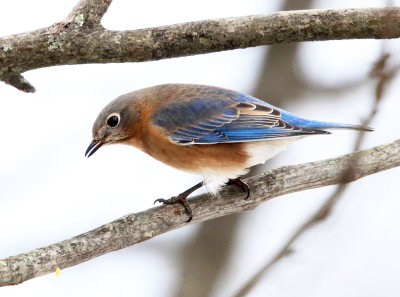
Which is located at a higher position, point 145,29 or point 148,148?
point 145,29

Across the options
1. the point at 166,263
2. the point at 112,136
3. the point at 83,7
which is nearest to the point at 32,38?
the point at 83,7

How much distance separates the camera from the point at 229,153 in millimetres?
5371

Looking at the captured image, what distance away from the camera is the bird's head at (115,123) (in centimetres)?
545

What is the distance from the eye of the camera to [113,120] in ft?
18.1

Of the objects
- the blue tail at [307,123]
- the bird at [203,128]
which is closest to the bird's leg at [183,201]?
the bird at [203,128]

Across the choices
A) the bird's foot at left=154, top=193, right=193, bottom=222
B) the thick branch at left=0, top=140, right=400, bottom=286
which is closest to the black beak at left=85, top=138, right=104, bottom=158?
the bird's foot at left=154, top=193, right=193, bottom=222

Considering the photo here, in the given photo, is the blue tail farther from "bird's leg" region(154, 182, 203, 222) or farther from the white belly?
"bird's leg" region(154, 182, 203, 222)

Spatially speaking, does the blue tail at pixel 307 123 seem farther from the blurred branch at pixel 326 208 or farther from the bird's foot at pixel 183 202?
the blurred branch at pixel 326 208

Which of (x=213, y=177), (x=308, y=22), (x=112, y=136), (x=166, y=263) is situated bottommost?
(x=166, y=263)

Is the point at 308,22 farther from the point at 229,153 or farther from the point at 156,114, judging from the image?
the point at 156,114

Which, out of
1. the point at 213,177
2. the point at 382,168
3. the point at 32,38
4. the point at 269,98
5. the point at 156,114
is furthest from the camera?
the point at 269,98

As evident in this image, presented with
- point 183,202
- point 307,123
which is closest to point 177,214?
point 183,202

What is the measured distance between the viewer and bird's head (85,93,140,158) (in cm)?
545

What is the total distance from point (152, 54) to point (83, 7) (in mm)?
563
